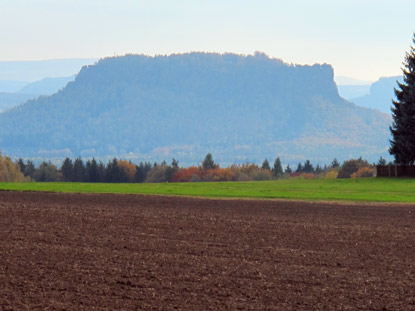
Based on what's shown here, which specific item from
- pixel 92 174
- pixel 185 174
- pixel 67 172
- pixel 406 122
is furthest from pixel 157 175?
Answer: pixel 406 122

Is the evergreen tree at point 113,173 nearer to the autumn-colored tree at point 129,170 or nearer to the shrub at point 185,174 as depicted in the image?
the autumn-colored tree at point 129,170

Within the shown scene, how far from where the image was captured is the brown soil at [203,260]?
12594mm

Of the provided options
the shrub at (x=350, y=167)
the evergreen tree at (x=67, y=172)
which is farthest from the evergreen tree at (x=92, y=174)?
the shrub at (x=350, y=167)

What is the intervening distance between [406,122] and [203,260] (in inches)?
1813

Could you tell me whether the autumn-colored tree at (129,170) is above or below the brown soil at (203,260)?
above

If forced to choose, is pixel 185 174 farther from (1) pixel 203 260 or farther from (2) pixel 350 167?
(1) pixel 203 260

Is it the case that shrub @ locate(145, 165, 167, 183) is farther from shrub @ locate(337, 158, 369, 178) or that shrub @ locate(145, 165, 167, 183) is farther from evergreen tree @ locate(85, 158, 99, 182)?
shrub @ locate(337, 158, 369, 178)

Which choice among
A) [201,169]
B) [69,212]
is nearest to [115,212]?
[69,212]

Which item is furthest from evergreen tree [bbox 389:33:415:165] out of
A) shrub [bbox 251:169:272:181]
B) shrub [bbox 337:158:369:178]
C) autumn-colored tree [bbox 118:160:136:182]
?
autumn-colored tree [bbox 118:160:136:182]

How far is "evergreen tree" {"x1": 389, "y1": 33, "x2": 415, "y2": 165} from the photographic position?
58844mm

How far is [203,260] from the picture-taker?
16141 mm

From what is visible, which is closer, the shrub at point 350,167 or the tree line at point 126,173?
the shrub at point 350,167

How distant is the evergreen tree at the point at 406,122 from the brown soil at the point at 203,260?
33091 mm

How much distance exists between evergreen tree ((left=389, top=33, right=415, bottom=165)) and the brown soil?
33.1 m
